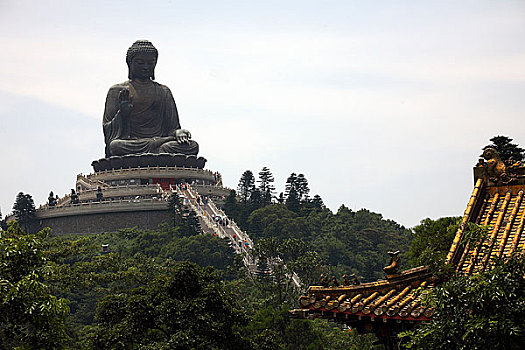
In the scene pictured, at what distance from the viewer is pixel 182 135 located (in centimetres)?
4903

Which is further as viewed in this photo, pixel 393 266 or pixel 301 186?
pixel 301 186

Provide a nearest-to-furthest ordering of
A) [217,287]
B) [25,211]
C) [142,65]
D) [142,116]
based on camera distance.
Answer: [217,287] < [25,211] < [142,65] < [142,116]

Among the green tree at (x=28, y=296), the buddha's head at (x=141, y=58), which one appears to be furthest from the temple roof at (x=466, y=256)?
the buddha's head at (x=141, y=58)

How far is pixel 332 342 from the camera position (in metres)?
23.4

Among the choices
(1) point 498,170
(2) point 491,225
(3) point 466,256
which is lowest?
(3) point 466,256

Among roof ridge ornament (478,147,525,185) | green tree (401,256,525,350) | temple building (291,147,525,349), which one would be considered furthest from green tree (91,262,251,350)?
green tree (401,256,525,350)

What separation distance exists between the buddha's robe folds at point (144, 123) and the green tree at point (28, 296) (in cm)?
3729

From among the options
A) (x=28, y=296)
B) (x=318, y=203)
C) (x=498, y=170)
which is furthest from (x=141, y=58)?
(x=498, y=170)

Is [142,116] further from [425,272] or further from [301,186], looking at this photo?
[425,272]

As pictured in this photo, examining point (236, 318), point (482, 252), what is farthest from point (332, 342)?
point (482, 252)

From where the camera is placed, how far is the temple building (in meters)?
7.34

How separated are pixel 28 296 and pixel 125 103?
39.8 metres

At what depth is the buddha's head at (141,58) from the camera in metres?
48.8

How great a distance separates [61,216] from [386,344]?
4077cm
